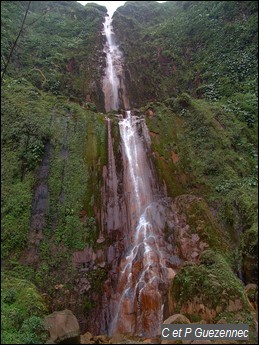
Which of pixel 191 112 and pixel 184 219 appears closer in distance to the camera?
Answer: pixel 184 219

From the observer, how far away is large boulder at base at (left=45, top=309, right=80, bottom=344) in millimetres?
7742

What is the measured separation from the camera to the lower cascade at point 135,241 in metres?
10.2

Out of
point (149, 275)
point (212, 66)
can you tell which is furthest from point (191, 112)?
point (149, 275)

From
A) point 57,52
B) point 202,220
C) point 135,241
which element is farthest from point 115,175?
point 57,52

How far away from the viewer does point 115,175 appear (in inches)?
566

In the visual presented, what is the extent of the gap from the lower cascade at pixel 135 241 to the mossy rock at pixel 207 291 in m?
0.77

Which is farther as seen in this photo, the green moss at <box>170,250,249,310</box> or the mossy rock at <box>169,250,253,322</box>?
the green moss at <box>170,250,249,310</box>

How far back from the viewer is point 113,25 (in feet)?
103

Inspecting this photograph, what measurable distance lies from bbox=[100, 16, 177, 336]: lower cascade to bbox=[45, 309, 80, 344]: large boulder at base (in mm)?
2470

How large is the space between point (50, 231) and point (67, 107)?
7846 millimetres

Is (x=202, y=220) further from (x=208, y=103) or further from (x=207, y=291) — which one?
(x=208, y=103)

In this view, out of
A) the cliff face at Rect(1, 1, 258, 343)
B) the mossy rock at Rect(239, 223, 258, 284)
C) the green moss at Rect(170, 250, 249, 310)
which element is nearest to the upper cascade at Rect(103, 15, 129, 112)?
the cliff face at Rect(1, 1, 258, 343)

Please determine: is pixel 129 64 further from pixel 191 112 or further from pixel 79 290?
pixel 79 290

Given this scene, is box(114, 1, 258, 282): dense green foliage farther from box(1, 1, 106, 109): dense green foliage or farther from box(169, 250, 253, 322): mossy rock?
box(1, 1, 106, 109): dense green foliage
